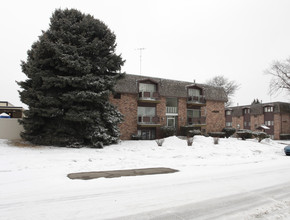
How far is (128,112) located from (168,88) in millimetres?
6745

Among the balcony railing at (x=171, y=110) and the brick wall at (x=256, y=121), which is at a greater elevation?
the balcony railing at (x=171, y=110)

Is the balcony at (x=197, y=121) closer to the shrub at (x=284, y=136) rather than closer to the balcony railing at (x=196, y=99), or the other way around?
the balcony railing at (x=196, y=99)

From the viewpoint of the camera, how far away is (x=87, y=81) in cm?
1623

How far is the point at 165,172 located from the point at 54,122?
37.0 ft

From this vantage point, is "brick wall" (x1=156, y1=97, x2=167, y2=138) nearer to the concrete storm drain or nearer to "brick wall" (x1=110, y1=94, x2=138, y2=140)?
"brick wall" (x1=110, y1=94, x2=138, y2=140)

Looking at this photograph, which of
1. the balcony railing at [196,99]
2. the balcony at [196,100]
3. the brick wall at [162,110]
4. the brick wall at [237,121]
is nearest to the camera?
the brick wall at [162,110]

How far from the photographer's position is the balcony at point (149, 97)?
25.2 metres

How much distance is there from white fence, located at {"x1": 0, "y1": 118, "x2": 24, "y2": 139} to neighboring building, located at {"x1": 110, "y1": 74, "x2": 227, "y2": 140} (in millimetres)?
9947

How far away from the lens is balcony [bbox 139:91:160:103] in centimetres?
2516


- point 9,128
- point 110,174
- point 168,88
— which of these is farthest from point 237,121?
point 110,174

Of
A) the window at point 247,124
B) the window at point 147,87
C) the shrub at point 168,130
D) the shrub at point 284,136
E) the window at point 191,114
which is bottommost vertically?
the shrub at point 284,136

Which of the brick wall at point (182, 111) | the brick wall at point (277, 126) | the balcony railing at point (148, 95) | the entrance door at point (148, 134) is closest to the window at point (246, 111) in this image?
the brick wall at point (277, 126)

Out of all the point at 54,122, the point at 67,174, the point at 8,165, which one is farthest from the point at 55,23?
the point at 67,174

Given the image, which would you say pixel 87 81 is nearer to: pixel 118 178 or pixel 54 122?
pixel 54 122
